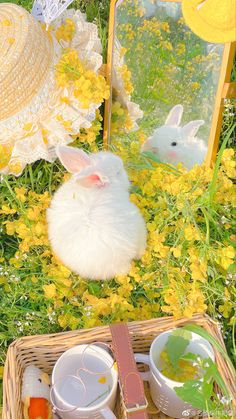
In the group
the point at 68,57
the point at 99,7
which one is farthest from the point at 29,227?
→ the point at 99,7

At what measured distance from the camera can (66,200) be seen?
137 centimetres

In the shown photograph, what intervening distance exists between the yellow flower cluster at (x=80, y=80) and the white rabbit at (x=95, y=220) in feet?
0.62

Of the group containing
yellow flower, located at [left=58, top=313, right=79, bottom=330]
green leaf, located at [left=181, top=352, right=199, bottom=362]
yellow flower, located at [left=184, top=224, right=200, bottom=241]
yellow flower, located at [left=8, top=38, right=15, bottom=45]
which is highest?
yellow flower, located at [left=8, top=38, right=15, bottom=45]

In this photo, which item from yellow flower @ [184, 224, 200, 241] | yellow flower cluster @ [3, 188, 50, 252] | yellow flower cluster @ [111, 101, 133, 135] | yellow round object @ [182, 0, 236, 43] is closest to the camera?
yellow round object @ [182, 0, 236, 43]

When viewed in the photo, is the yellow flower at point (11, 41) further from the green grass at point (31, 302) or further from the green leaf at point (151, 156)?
the green leaf at point (151, 156)

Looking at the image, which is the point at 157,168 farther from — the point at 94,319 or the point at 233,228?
the point at 94,319

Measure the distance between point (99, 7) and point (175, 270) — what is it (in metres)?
1.12

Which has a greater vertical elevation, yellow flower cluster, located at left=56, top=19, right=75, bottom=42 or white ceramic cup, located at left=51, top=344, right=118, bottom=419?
yellow flower cluster, located at left=56, top=19, right=75, bottom=42

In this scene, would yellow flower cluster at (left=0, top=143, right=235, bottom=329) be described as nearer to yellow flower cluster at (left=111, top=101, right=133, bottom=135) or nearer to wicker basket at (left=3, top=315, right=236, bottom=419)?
wicker basket at (left=3, top=315, right=236, bottom=419)

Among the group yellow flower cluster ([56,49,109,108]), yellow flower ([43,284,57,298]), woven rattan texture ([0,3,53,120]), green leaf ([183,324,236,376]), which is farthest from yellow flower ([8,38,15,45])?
green leaf ([183,324,236,376])

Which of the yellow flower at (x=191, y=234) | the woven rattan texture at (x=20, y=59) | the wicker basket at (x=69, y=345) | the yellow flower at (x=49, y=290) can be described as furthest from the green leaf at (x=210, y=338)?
the woven rattan texture at (x=20, y=59)

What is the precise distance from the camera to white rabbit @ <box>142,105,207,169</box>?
1.53 meters

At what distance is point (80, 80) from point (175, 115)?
326 millimetres

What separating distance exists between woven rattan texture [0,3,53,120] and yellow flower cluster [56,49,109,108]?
0.21ft
